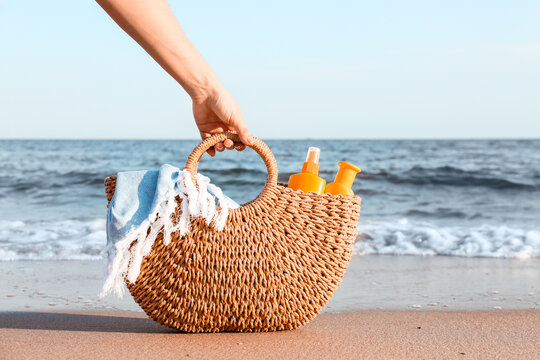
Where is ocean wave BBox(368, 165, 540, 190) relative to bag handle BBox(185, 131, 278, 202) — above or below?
above

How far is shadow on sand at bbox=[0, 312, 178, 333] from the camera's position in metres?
2.23

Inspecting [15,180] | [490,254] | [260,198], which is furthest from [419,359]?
[15,180]

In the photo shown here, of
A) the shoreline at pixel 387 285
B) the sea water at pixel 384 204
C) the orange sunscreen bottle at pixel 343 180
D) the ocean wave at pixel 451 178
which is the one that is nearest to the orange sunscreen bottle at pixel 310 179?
the orange sunscreen bottle at pixel 343 180

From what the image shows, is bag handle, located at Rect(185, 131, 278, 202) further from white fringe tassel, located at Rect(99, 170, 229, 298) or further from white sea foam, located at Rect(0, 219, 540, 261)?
white sea foam, located at Rect(0, 219, 540, 261)

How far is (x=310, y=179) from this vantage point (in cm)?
203

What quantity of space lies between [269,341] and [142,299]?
1.42ft

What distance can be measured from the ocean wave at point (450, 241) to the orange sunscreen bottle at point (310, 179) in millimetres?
2488

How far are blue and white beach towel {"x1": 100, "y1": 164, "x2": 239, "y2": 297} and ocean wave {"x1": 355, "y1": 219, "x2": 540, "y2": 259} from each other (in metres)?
2.79
